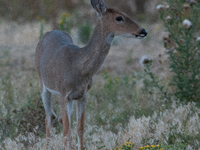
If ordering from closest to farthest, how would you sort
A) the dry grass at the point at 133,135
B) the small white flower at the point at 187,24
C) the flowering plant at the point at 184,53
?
the dry grass at the point at 133,135 → the small white flower at the point at 187,24 → the flowering plant at the point at 184,53

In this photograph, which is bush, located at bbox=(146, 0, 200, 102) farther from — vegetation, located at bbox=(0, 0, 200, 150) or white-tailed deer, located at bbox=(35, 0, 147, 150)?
white-tailed deer, located at bbox=(35, 0, 147, 150)

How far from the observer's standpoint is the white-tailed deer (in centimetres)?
387

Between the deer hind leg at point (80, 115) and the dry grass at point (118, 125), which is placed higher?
the deer hind leg at point (80, 115)

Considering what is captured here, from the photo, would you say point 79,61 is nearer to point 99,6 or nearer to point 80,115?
point 99,6

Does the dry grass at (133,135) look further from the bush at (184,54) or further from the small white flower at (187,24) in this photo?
the small white flower at (187,24)

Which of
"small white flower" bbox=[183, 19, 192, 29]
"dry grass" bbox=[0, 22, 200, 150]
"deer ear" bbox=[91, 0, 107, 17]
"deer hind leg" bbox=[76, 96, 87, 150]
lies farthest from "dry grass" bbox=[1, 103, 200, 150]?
"deer ear" bbox=[91, 0, 107, 17]

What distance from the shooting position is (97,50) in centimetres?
394

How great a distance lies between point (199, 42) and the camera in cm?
575

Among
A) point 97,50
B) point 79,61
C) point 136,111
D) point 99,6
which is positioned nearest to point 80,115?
point 79,61

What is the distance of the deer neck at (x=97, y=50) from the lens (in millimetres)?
3916

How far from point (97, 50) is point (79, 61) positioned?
0.30 m

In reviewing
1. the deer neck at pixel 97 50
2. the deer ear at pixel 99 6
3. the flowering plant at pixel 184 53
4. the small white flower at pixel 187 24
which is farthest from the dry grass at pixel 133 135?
the deer ear at pixel 99 6

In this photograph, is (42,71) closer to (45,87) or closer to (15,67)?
(45,87)

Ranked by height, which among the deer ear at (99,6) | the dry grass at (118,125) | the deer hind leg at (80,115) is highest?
the deer ear at (99,6)
